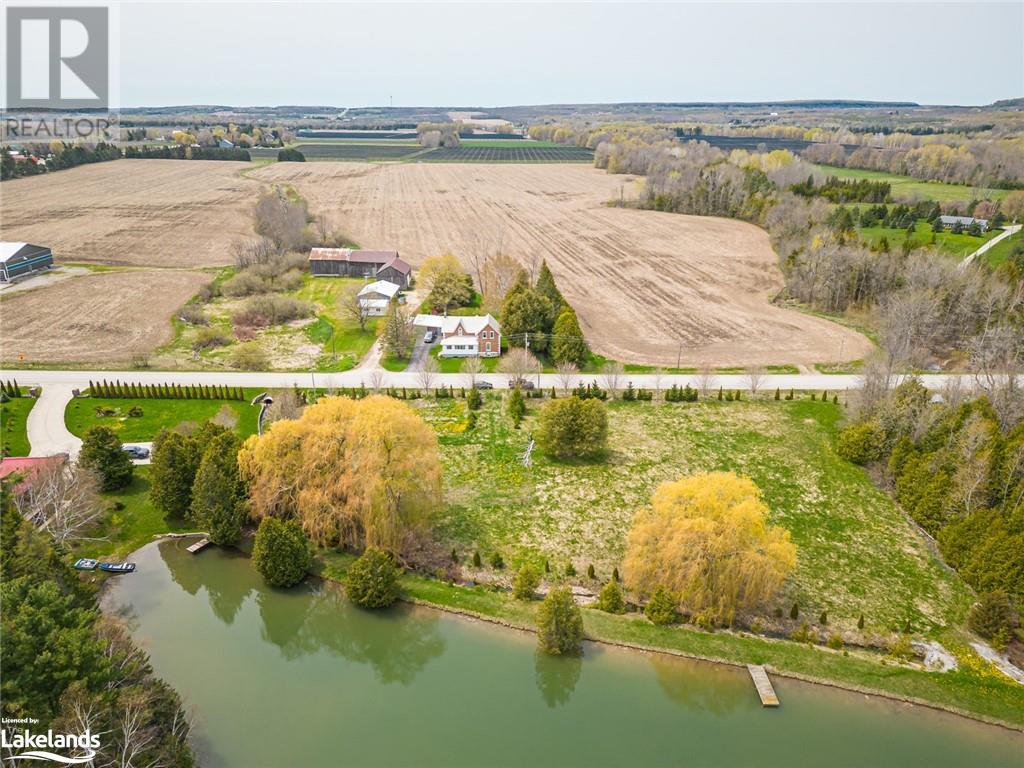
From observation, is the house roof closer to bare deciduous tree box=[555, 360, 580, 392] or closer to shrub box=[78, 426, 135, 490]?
bare deciduous tree box=[555, 360, 580, 392]

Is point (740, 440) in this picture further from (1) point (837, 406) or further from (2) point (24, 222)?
(2) point (24, 222)

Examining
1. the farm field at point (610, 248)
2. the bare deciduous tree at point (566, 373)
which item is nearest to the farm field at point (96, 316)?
the farm field at point (610, 248)

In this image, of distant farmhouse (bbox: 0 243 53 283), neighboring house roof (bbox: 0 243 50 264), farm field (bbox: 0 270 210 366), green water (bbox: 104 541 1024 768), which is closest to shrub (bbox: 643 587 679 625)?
green water (bbox: 104 541 1024 768)

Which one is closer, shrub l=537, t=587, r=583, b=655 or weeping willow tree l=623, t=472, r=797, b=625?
shrub l=537, t=587, r=583, b=655

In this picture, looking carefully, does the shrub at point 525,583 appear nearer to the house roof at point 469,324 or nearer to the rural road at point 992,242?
the house roof at point 469,324

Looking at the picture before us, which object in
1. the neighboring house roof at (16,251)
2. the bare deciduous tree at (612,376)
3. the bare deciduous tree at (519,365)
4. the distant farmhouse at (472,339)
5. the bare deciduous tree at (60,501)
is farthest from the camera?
the neighboring house roof at (16,251)

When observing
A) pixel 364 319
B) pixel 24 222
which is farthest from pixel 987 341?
pixel 24 222

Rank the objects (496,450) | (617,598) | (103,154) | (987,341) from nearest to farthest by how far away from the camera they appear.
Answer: (617,598) < (496,450) < (987,341) < (103,154)
